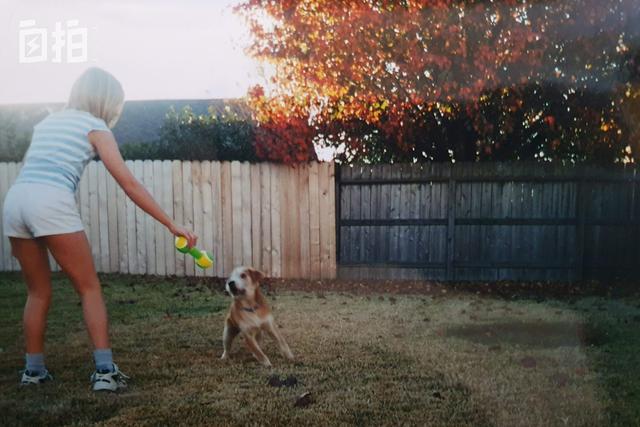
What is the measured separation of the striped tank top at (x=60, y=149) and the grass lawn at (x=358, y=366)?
1.09m

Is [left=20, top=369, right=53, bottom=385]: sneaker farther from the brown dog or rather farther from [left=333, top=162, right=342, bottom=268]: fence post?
[left=333, top=162, right=342, bottom=268]: fence post

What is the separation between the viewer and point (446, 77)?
7.00 m

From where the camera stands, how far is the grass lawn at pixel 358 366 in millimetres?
2727

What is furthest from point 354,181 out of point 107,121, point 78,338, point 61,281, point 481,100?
point 107,121

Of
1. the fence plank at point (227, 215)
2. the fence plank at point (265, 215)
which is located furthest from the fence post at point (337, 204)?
the fence plank at point (227, 215)

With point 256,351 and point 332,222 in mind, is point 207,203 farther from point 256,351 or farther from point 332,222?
point 256,351

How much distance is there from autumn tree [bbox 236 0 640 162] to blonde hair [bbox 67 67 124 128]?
418cm

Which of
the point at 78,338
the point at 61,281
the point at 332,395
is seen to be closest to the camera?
the point at 332,395

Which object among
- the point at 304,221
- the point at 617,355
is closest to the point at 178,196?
the point at 304,221

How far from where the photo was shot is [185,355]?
391 cm

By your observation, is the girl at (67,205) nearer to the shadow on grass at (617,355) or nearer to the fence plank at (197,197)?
the shadow on grass at (617,355)

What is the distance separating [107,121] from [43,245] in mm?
730

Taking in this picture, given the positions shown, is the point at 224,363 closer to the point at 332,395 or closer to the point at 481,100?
the point at 332,395

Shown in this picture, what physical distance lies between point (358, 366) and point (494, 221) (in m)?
4.91
